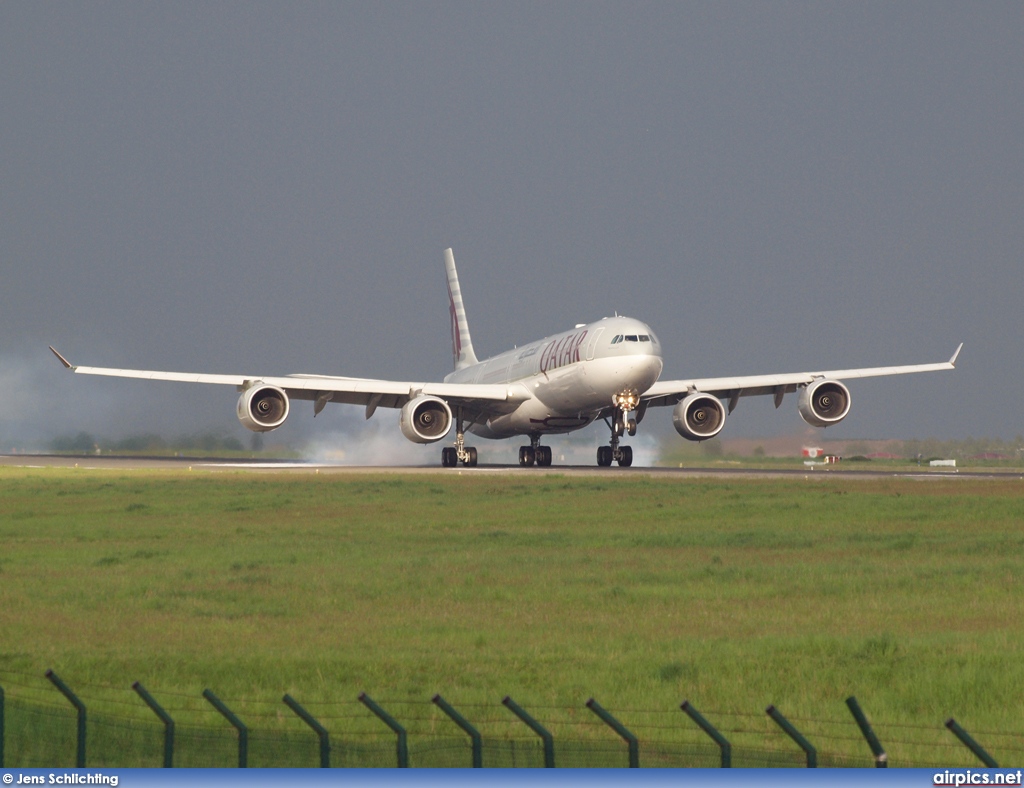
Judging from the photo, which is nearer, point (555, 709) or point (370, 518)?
point (555, 709)

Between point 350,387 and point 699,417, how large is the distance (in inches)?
560

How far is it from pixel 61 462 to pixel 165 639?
191 ft

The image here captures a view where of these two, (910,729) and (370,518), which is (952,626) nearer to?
(910,729)

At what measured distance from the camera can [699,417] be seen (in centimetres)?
5884

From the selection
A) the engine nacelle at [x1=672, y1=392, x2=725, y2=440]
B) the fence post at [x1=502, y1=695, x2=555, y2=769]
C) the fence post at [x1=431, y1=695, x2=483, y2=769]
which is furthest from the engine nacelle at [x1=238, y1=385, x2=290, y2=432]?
the fence post at [x1=502, y1=695, x2=555, y2=769]

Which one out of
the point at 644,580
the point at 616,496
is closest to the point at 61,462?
the point at 616,496

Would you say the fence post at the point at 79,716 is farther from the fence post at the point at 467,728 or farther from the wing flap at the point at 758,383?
the wing flap at the point at 758,383

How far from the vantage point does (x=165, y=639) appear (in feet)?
54.7

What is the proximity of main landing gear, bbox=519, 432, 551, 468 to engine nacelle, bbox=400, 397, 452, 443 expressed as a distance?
780cm

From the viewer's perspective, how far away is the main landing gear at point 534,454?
64000mm

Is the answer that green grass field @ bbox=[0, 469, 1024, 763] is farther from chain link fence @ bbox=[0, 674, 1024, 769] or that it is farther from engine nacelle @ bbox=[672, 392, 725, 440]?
engine nacelle @ bbox=[672, 392, 725, 440]

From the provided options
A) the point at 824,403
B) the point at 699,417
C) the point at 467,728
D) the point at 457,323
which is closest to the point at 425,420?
the point at 699,417

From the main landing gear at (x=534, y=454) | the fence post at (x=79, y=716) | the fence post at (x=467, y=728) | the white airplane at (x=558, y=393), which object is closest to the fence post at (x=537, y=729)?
the fence post at (x=467, y=728)

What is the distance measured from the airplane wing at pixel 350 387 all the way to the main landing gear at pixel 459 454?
6.59 ft
